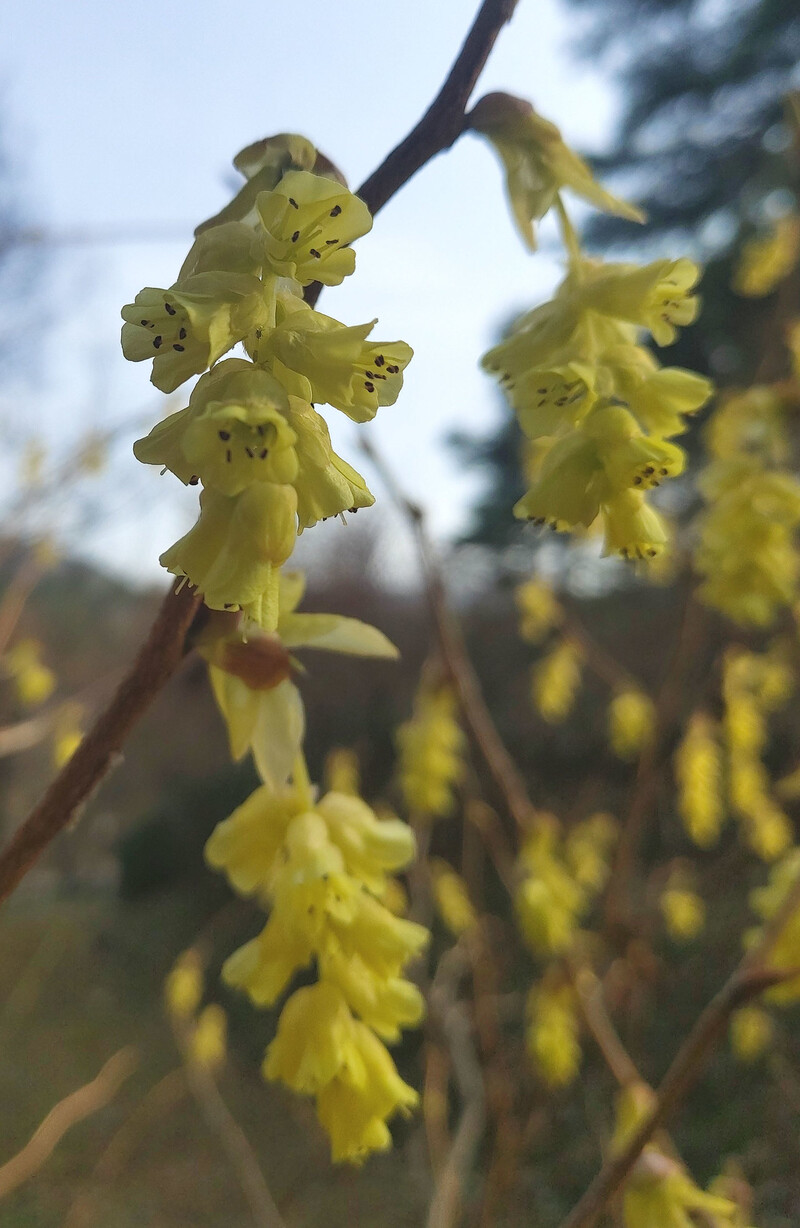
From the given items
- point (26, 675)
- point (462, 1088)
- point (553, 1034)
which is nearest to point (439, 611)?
point (553, 1034)

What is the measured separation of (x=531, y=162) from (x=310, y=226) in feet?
0.68

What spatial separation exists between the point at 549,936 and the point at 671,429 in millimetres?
1090

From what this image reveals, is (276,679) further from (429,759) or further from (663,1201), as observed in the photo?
(429,759)

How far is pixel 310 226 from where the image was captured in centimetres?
28

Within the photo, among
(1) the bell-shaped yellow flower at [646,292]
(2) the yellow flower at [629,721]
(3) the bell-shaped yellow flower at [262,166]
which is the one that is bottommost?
(2) the yellow flower at [629,721]

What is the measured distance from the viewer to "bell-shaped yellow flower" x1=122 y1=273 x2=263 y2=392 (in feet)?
0.86

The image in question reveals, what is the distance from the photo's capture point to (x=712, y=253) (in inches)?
246

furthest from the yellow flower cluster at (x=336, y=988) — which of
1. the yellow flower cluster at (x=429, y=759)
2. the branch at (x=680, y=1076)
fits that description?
the yellow flower cluster at (x=429, y=759)

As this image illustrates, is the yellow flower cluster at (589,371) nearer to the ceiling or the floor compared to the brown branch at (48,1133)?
nearer to the ceiling

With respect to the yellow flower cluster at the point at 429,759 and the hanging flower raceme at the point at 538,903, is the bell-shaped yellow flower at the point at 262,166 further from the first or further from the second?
the yellow flower cluster at the point at 429,759

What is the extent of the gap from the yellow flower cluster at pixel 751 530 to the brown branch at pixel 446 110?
84cm

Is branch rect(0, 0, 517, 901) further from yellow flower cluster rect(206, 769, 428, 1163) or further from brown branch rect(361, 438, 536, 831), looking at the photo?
brown branch rect(361, 438, 536, 831)

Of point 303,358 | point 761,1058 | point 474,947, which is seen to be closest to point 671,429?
point 303,358

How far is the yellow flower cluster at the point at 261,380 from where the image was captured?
257 millimetres
